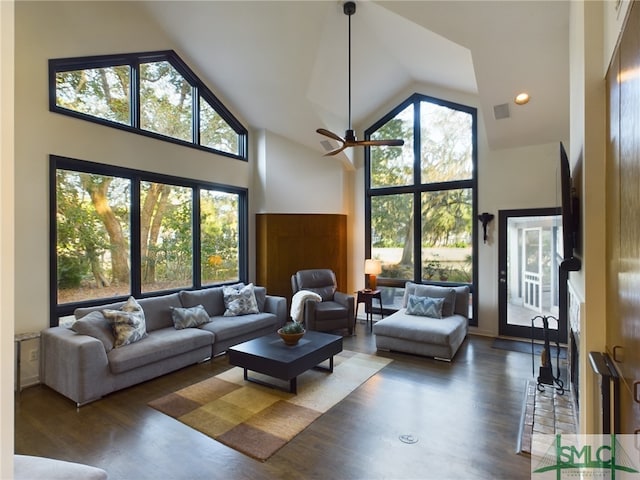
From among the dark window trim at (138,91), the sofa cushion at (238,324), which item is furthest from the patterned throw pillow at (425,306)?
the dark window trim at (138,91)

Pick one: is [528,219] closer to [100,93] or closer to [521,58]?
[521,58]

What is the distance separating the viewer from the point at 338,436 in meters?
2.67

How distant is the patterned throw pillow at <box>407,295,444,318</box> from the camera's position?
4.95 m

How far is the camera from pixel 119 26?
4348 mm

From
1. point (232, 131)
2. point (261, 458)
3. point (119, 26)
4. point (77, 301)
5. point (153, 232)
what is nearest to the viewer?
point (261, 458)

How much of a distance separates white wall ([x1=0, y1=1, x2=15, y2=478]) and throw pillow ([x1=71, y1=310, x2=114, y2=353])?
2862mm

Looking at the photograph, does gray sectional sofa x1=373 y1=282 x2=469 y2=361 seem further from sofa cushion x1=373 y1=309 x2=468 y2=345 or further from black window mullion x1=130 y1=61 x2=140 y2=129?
black window mullion x1=130 y1=61 x2=140 y2=129

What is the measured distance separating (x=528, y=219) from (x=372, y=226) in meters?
2.68

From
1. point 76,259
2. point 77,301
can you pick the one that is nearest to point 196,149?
point 76,259

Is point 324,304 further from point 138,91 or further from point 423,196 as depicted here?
point 138,91

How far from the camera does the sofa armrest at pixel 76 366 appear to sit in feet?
10.2

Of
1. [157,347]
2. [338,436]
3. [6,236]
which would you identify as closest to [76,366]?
[157,347]

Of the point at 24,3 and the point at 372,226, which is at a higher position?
the point at 24,3

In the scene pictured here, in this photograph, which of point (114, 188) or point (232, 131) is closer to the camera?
point (114, 188)
